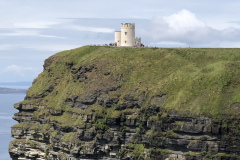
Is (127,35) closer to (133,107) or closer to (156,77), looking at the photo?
(156,77)

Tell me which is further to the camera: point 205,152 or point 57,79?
point 57,79

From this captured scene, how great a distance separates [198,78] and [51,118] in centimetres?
3742

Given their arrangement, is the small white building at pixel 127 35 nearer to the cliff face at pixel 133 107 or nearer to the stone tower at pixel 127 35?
the stone tower at pixel 127 35

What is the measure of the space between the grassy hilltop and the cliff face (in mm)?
189

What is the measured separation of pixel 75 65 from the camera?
145000 mm

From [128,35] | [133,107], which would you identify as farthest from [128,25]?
[133,107]

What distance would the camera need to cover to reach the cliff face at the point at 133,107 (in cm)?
11381

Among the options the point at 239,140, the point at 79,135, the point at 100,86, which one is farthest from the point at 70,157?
the point at 239,140

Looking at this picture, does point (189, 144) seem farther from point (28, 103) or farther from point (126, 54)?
point (28, 103)

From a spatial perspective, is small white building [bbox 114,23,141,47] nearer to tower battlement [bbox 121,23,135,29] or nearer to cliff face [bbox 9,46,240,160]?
tower battlement [bbox 121,23,135,29]

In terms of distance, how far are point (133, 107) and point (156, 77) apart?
8059mm

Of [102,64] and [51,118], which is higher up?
[102,64]

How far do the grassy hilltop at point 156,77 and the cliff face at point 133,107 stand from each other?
0.19m

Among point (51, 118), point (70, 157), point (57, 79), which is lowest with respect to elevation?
point (70, 157)
